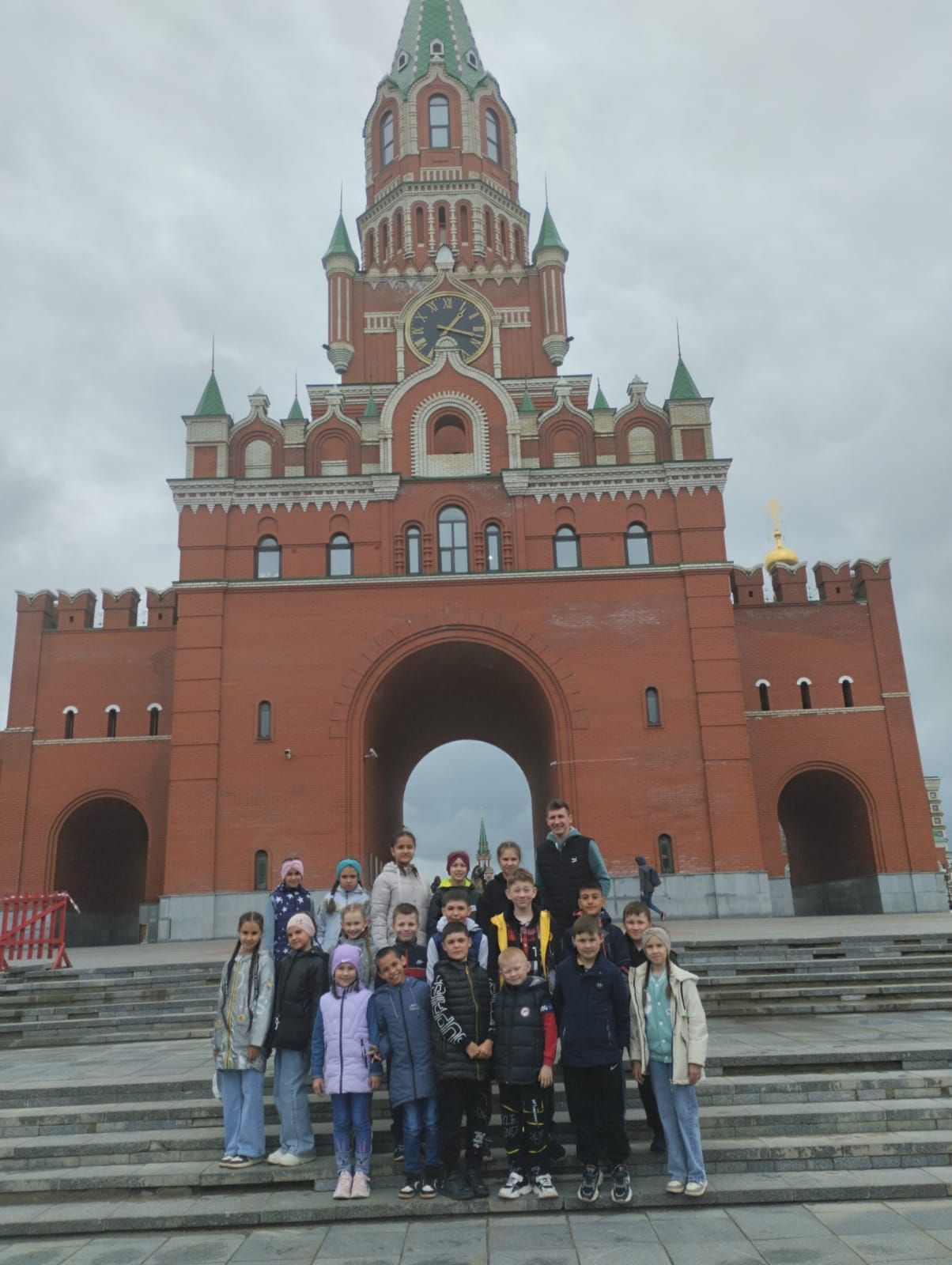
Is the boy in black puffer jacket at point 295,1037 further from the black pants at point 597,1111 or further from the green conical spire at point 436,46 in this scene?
the green conical spire at point 436,46

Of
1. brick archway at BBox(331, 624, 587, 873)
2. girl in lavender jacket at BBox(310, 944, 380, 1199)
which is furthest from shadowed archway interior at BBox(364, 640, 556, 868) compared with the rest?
girl in lavender jacket at BBox(310, 944, 380, 1199)

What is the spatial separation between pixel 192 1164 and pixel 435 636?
17.3 metres

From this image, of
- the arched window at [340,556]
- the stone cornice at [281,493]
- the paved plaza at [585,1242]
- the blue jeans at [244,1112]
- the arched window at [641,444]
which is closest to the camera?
the paved plaza at [585,1242]

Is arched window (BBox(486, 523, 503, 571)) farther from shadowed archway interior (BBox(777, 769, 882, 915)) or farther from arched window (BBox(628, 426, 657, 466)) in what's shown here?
shadowed archway interior (BBox(777, 769, 882, 915))

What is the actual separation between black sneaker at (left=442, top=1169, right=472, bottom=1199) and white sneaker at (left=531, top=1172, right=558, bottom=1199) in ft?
1.32

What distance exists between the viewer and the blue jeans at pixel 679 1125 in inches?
237

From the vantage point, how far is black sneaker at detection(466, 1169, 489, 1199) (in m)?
6.12

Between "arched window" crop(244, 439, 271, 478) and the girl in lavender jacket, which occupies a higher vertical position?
"arched window" crop(244, 439, 271, 478)

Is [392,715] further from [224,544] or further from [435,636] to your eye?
[224,544]

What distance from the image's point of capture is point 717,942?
13.9 metres

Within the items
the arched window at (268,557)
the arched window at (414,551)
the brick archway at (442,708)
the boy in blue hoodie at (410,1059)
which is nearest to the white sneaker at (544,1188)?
the boy in blue hoodie at (410,1059)

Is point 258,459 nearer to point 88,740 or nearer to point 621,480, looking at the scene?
point 88,740

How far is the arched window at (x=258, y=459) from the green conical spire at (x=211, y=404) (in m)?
0.99

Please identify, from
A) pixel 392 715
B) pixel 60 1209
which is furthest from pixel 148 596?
pixel 60 1209
